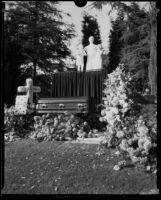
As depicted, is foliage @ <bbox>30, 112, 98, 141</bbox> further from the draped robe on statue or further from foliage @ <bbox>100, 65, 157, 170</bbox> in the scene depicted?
the draped robe on statue

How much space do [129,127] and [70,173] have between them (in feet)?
4.03

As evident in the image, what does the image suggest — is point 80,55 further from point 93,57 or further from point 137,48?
point 137,48

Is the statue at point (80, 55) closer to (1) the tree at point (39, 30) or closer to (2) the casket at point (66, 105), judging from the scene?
(2) the casket at point (66, 105)

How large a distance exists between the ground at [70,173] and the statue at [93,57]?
4.41 metres

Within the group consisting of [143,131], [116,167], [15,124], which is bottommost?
[116,167]

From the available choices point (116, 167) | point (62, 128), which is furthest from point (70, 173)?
point (62, 128)

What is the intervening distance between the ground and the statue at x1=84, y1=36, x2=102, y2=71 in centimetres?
441

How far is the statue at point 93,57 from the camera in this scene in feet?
36.2

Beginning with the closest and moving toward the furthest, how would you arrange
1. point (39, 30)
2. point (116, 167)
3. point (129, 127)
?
point (116, 167), point (129, 127), point (39, 30)

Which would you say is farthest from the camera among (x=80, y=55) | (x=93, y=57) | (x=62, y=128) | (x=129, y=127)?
(x=80, y=55)

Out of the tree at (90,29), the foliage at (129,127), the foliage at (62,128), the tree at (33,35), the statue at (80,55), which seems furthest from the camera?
the tree at (90,29)

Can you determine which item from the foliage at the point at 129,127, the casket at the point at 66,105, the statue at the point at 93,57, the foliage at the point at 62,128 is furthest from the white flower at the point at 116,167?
the statue at the point at 93,57

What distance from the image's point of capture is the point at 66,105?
30.8 ft

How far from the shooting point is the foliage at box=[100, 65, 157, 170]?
522 centimetres
